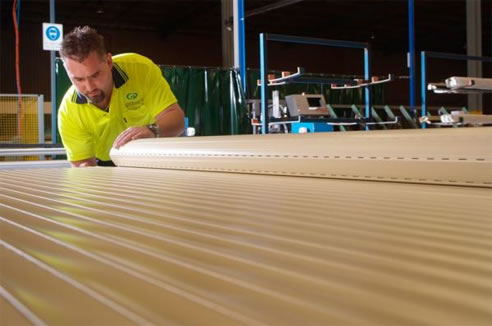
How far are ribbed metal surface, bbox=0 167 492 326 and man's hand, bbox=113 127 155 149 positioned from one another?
1.34 m

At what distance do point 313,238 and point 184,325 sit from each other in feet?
0.98

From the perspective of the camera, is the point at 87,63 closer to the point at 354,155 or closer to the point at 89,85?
the point at 89,85

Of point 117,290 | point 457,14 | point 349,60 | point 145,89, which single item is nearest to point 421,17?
point 457,14

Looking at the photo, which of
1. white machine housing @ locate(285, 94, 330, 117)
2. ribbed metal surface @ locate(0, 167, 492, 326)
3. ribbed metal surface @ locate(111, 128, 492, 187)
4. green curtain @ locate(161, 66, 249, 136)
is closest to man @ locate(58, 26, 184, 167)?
ribbed metal surface @ locate(111, 128, 492, 187)

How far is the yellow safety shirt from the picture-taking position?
2.61 meters

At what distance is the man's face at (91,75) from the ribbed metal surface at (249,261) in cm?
157

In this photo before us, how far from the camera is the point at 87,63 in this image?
2.46 meters

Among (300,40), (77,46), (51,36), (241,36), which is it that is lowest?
(77,46)

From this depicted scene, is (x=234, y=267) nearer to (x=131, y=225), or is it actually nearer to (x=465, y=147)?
(x=131, y=225)

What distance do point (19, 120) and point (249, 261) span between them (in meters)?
4.63

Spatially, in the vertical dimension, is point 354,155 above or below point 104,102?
below

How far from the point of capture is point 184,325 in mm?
367

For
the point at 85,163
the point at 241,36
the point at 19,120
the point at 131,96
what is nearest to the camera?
the point at 85,163

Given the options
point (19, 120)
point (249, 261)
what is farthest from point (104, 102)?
point (19, 120)
